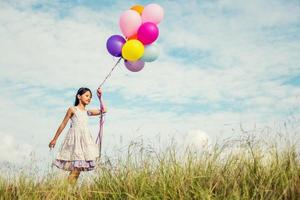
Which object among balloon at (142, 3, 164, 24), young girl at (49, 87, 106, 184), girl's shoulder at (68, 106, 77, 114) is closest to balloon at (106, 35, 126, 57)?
balloon at (142, 3, 164, 24)

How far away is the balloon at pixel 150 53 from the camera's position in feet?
23.9

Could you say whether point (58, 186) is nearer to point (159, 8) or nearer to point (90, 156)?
point (90, 156)

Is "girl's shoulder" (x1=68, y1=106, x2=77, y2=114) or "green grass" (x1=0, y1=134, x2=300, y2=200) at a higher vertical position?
"girl's shoulder" (x1=68, y1=106, x2=77, y2=114)

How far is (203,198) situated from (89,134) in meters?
3.38

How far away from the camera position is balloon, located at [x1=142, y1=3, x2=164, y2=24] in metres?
7.28

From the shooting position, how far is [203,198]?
13.8 feet

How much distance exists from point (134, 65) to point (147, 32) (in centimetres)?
63

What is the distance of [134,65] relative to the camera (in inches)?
292

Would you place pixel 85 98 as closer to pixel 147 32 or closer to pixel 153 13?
pixel 147 32

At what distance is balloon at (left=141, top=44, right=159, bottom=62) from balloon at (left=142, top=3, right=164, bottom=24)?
0.41 m

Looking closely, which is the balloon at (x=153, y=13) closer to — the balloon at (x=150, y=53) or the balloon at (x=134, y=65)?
the balloon at (x=150, y=53)

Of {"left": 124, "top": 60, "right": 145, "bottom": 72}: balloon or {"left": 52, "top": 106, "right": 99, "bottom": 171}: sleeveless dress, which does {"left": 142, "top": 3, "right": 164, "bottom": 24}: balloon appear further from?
{"left": 52, "top": 106, "right": 99, "bottom": 171}: sleeveless dress

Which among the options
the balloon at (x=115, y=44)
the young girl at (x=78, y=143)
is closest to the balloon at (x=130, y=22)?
the balloon at (x=115, y=44)

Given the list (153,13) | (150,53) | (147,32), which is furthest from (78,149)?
(153,13)
